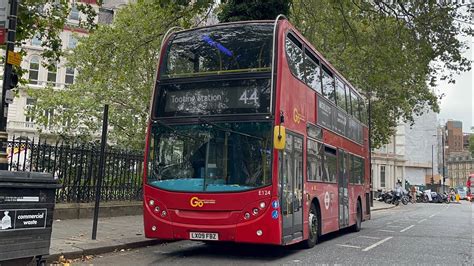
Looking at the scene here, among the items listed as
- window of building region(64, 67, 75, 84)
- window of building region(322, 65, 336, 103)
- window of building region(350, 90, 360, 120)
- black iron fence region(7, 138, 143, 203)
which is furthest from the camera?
window of building region(64, 67, 75, 84)

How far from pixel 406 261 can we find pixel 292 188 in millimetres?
2603

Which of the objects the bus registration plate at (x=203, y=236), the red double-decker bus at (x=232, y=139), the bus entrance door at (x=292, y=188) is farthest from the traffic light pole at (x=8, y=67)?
the bus entrance door at (x=292, y=188)

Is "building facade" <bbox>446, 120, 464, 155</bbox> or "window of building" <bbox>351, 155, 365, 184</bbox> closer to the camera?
"window of building" <bbox>351, 155, 365, 184</bbox>

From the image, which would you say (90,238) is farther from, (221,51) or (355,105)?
(355,105)

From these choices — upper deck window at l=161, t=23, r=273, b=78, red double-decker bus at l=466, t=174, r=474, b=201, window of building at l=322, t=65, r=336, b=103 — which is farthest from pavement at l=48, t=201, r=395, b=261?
red double-decker bus at l=466, t=174, r=474, b=201

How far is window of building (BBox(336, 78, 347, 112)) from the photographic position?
12587 millimetres

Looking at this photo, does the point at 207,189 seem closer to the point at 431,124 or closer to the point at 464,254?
the point at 464,254

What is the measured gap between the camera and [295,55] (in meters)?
9.49

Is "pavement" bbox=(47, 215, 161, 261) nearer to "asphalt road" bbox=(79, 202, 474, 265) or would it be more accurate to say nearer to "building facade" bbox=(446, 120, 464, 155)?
"asphalt road" bbox=(79, 202, 474, 265)

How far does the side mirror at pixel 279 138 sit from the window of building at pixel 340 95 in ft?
16.5

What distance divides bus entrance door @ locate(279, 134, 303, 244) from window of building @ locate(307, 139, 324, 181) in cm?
53

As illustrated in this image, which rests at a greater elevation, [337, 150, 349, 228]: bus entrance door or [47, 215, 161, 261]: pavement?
[337, 150, 349, 228]: bus entrance door

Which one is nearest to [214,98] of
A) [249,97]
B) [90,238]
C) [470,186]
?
[249,97]

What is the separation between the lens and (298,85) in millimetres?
9406
